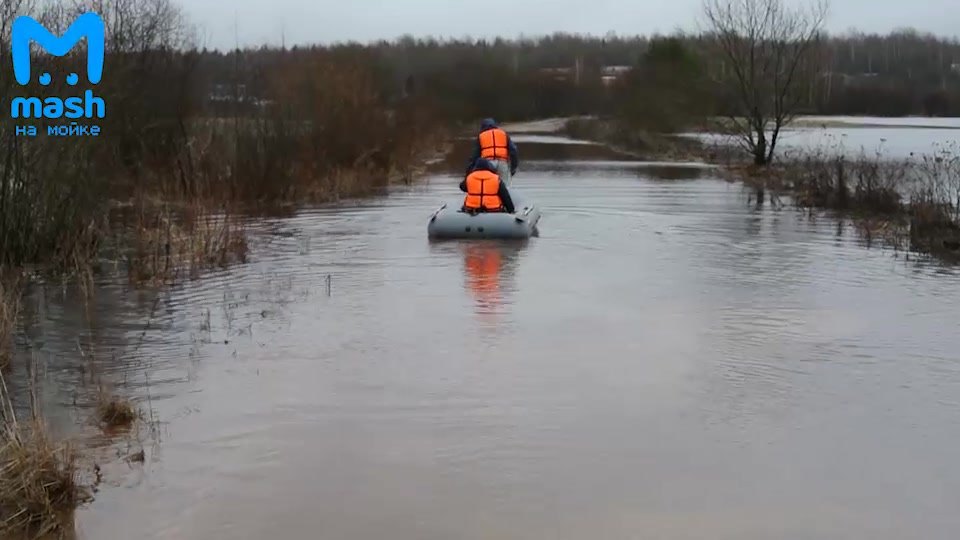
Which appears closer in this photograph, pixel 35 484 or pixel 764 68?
pixel 35 484

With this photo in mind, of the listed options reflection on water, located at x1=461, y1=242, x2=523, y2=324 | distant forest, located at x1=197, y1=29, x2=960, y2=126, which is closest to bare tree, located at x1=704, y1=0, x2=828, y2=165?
distant forest, located at x1=197, y1=29, x2=960, y2=126

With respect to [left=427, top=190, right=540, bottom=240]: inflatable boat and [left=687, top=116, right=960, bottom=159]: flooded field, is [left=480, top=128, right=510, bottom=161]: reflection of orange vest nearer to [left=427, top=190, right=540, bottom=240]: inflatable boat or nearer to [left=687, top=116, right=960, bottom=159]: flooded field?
[left=427, top=190, right=540, bottom=240]: inflatable boat

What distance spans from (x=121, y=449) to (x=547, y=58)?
133666 mm

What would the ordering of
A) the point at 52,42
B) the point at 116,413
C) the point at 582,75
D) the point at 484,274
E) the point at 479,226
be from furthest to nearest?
the point at 582,75, the point at 479,226, the point at 52,42, the point at 484,274, the point at 116,413

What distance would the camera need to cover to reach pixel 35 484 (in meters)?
5.42

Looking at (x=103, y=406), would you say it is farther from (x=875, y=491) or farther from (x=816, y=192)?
(x=816, y=192)

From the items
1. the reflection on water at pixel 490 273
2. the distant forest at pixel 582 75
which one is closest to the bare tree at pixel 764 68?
the distant forest at pixel 582 75

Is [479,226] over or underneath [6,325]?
over

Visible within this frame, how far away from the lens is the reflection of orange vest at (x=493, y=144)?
18.5 meters

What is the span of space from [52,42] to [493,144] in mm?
7566

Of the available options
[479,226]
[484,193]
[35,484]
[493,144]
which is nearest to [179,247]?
[479,226]

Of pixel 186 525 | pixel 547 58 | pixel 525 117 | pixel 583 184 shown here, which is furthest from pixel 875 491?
pixel 547 58

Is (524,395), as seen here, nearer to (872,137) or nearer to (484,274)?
(484,274)

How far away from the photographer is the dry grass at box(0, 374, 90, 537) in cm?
531
